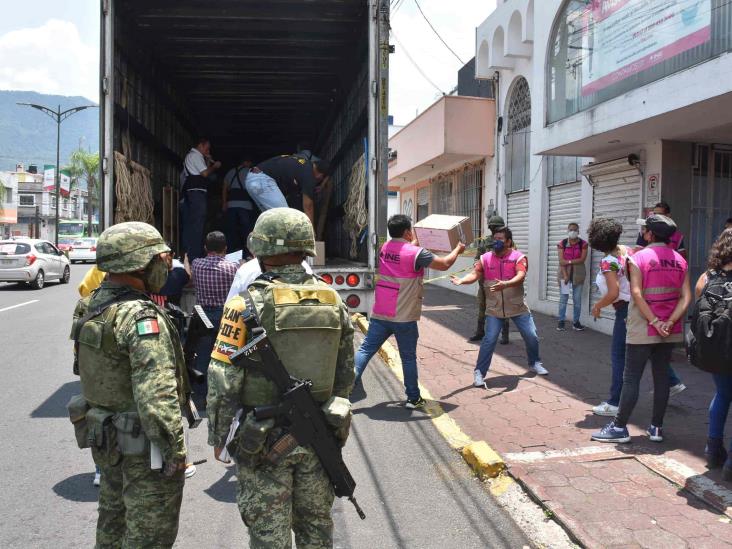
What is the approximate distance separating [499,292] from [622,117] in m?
2.76

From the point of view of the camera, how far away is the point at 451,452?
182 inches

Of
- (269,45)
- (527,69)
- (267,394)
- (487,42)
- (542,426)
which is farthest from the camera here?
(487,42)

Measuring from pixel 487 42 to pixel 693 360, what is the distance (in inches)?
428

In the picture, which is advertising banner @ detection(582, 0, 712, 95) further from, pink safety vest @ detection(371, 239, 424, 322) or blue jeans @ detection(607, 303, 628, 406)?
pink safety vest @ detection(371, 239, 424, 322)

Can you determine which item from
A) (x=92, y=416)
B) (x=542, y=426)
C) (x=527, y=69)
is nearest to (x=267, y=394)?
(x=92, y=416)

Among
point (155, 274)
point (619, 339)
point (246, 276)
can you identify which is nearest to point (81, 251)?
point (246, 276)

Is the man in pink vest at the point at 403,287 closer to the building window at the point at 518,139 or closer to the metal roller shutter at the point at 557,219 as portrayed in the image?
the metal roller shutter at the point at 557,219

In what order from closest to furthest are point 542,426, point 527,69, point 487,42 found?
point 542,426, point 527,69, point 487,42

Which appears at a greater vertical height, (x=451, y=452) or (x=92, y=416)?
(x=92, y=416)

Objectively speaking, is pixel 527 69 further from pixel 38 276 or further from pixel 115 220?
pixel 38 276

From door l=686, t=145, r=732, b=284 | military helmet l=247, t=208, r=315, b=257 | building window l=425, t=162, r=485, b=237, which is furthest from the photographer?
building window l=425, t=162, r=485, b=237

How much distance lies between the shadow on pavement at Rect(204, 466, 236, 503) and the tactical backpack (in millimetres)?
2994

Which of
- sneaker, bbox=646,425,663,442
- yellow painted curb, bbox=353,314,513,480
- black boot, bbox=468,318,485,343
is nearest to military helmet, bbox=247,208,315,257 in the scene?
yellow painted curb, bbox=353,314,513,480

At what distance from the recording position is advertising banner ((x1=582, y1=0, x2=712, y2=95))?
651cm
